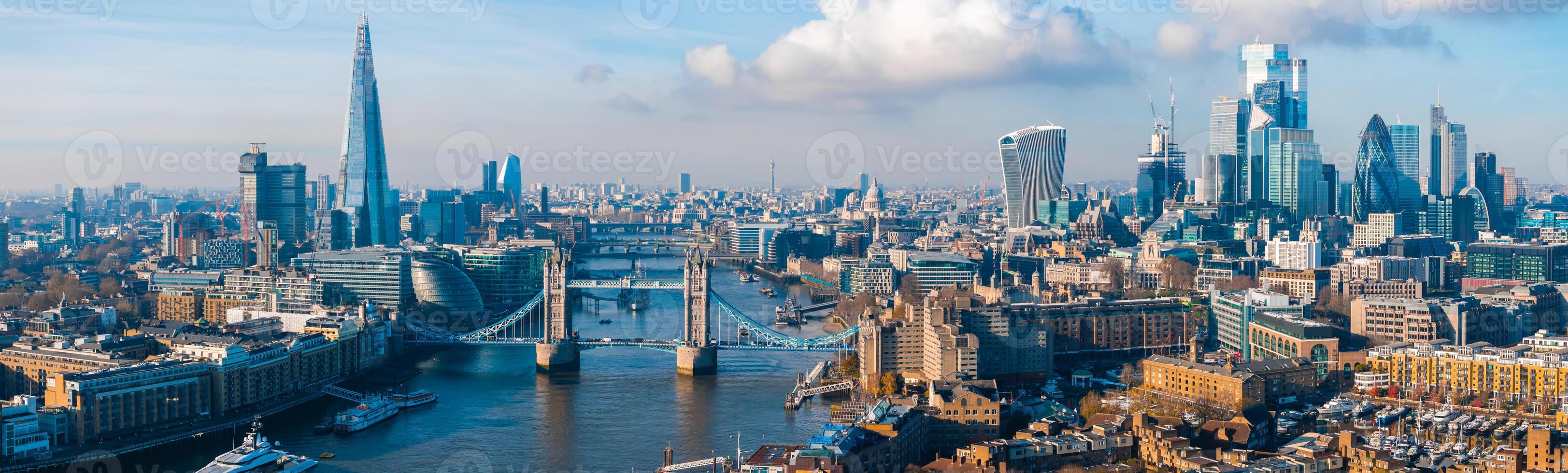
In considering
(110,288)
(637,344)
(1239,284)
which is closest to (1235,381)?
(637,344)

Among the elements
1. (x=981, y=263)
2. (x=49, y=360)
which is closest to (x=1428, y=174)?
(x=981, y=263)

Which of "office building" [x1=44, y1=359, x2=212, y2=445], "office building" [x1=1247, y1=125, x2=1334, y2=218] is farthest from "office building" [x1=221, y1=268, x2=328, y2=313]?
"office building" [x1=1247, y1=125, x2=1334, y2=218]

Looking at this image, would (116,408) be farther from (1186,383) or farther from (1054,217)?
(1054,217)

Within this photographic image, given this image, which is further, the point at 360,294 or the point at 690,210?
the point at 690,210

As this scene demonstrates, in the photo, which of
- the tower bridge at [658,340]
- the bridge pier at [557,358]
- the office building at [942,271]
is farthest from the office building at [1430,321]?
the office building at [942,271]

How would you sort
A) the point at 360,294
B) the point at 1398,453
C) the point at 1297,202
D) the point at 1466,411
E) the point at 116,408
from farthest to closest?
1. the point at 1297,202
2. the point at 360,294
3. the point at 1466,411
4. the point at 116,408
5. the point at 1398,453

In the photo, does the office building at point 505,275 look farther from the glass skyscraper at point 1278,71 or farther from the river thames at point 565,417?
the glass skyscraper at point 1278,71

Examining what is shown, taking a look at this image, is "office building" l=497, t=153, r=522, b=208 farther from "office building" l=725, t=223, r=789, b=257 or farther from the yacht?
the yacht
